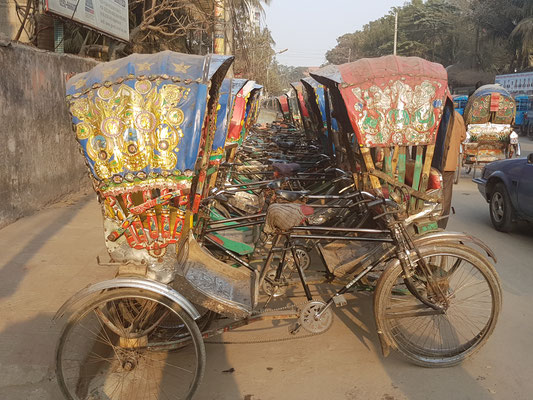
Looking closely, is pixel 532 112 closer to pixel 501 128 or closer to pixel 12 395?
pixel 501 128

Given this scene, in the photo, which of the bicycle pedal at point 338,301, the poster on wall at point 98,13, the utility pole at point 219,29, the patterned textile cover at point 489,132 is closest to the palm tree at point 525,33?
the patterned textile cover at point 489,132

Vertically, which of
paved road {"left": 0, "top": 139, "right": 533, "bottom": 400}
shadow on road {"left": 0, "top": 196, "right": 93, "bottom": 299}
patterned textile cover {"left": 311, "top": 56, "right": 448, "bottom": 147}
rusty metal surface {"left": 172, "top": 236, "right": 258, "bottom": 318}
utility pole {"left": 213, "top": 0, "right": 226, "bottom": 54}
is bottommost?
paved road {"left": 0, "top": 139, "right": 533, "bottom": 400}

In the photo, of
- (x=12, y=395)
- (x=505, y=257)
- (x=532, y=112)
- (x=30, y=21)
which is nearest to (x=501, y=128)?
(x=505, y=257)

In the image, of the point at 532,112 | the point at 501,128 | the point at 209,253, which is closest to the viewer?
the point at 209,253

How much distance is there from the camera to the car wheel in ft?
20.1

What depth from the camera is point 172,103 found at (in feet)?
8.09

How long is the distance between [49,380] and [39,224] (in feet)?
10.7

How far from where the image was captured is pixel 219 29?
8.73 meters

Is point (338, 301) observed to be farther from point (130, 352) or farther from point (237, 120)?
point (237, 120)

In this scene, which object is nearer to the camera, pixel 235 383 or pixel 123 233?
pixel 123 233

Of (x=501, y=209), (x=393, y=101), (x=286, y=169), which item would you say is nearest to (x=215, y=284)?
(x=393, y=101)

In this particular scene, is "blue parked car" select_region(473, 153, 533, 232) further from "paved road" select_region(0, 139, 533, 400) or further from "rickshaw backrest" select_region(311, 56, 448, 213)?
"rickshaw backrest" select_region(311, 56, 448, 213)

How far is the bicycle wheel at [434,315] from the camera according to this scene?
288 centimetres

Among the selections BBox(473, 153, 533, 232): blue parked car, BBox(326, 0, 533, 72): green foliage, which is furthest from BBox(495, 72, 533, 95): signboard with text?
BBox(473, 153, 533, 232): blue parked car
